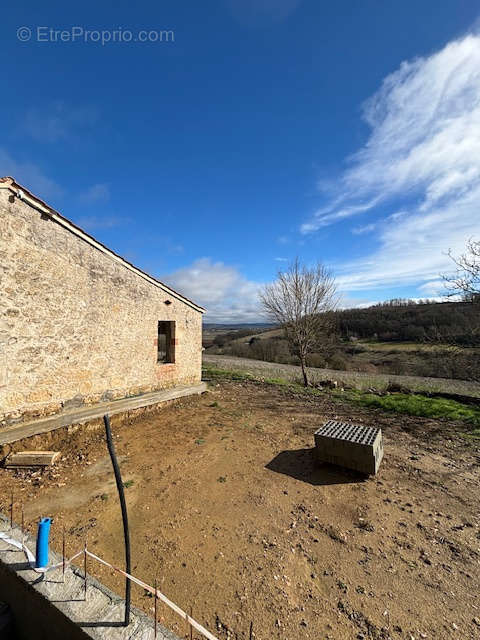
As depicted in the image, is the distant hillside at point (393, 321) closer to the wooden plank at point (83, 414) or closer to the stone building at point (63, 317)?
the wooden plank at point (83, 414)

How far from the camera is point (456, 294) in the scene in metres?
8.62

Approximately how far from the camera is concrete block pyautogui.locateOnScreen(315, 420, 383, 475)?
15.6 ft

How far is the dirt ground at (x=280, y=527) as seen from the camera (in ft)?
8.30

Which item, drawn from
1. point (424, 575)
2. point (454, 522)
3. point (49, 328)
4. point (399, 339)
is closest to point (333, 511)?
point (424, 575)

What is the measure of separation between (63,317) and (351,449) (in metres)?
6.86

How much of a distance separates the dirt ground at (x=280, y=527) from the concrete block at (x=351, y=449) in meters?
0.22

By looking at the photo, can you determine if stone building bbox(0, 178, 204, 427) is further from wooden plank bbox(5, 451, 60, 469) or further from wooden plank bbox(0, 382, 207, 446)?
wooden plank bbox(5, 451, 60, 469)

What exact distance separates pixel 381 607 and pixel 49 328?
722 cm

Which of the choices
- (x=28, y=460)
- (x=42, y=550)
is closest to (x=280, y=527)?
(x=42, y=550)

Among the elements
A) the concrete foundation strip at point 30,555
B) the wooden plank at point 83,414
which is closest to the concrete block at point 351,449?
the concrete foundation strip at point 30,555

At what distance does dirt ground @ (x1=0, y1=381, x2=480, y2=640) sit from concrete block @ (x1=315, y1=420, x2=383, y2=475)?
215 mm

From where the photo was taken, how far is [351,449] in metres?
4.88

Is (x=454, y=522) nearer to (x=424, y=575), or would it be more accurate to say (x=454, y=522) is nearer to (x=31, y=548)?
(x=424, y=575)

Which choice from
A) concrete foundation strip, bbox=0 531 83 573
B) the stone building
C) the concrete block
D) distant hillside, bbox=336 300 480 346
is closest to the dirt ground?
the concrete block
